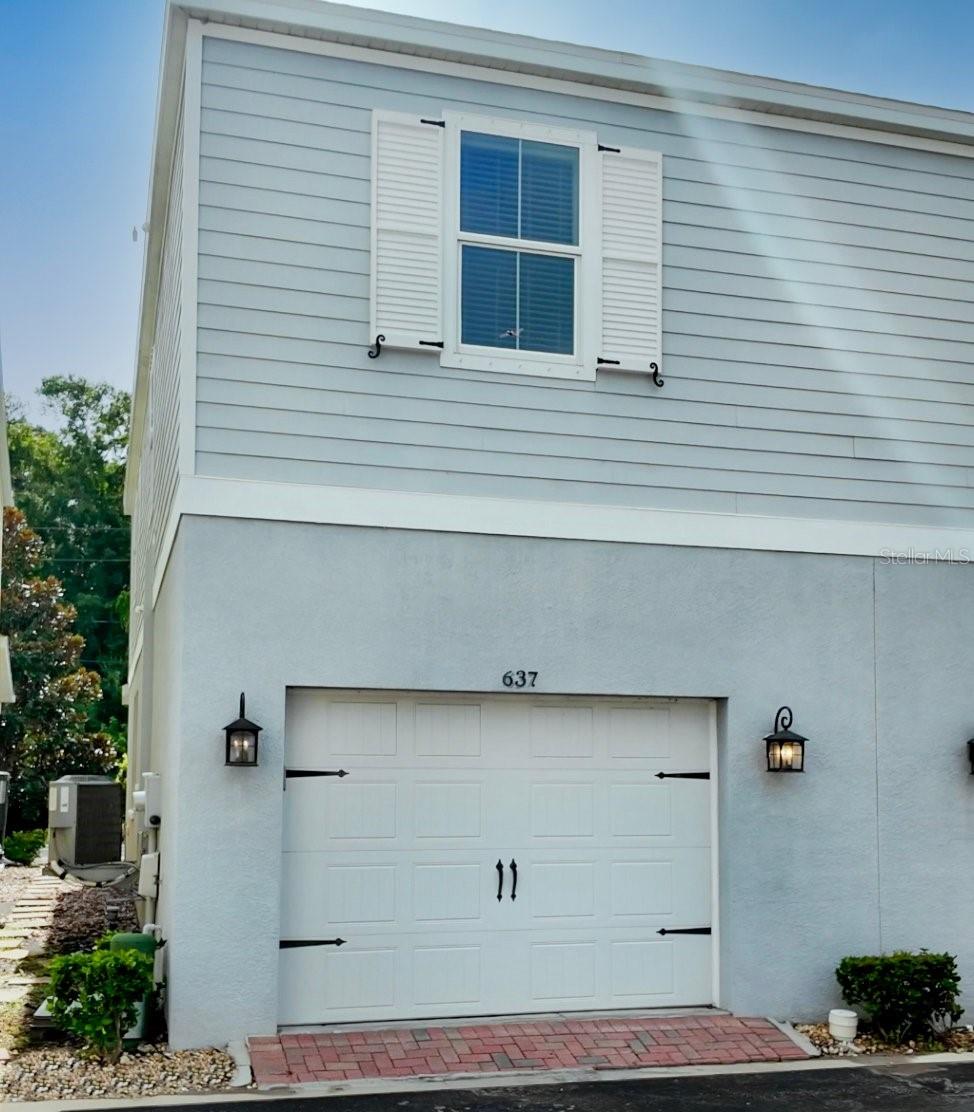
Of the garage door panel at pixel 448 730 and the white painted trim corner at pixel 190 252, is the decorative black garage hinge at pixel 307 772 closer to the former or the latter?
the garage door panel at pixel 448 730

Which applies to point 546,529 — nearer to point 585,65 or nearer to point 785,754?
point 785,754

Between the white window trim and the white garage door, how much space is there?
208 centimetres

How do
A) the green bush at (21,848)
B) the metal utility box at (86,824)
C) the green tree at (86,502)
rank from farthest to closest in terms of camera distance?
the green tree at (86,502) < the green bush at (21,848) < the metal utility box at (86,824)

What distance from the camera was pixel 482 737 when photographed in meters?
8.06

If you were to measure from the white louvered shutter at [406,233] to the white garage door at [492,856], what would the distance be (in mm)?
2274

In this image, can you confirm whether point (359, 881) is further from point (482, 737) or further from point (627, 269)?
point (627, 269)

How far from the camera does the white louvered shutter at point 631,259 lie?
27.5ft

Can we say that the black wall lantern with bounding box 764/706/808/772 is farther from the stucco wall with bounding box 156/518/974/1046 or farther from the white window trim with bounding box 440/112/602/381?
the white window trim with bounding box 440/112/602/381

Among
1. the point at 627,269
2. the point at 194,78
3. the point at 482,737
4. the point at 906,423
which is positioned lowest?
the point at 482,737

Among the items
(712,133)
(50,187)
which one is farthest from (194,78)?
(50,187)

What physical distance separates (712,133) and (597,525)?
2.83m

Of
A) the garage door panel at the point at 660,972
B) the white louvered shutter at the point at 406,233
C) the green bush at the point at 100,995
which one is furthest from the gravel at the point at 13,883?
the white louvered shutter at the point at 406,233

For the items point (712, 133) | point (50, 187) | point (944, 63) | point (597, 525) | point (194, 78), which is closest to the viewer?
point (194, 78)

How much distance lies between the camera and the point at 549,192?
845cm
